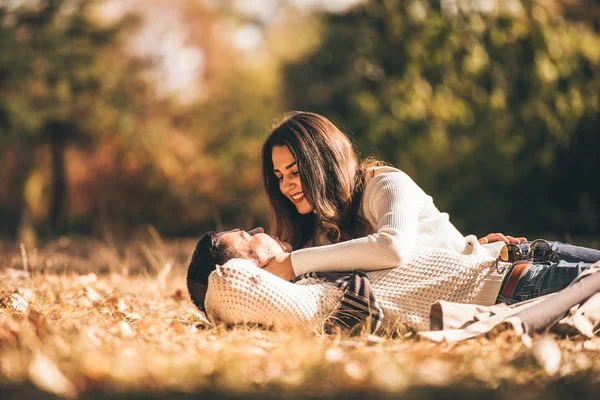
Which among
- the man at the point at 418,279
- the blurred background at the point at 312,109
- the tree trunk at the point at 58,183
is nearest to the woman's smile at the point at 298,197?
the man at the point at 418,279

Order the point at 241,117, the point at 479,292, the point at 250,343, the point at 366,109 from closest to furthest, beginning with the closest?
1. the point at 250,343
2. the point at 479,292
3. the point at 366,109
4. the point at 241,117

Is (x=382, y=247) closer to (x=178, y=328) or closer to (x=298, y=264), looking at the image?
(x=298, y=264)

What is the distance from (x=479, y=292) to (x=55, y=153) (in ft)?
32.7

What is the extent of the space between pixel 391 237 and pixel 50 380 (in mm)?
1599

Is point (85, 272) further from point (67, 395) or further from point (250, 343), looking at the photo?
point (67, 395)

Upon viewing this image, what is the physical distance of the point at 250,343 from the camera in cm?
265

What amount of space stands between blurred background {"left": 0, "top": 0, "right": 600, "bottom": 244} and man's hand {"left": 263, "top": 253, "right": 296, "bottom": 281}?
12.0ft

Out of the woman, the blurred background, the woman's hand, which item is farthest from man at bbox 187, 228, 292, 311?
the blurred background

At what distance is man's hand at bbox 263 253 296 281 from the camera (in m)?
3.18

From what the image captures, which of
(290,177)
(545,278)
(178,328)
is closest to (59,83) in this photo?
(290,177)

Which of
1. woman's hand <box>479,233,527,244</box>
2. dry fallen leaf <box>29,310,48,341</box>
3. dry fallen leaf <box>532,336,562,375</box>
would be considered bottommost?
woman's hand <box>479,233,527,244</box>

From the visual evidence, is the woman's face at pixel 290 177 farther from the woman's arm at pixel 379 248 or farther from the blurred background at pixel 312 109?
the blurred background at pixel 312 109

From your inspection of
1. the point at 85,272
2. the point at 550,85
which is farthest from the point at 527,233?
the point at 85,272

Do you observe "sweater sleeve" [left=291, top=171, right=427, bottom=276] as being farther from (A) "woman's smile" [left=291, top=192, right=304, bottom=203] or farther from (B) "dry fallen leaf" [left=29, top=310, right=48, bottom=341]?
(B) "dry fallen leaf" [left=29, top=310, right=48, bottom=341]
